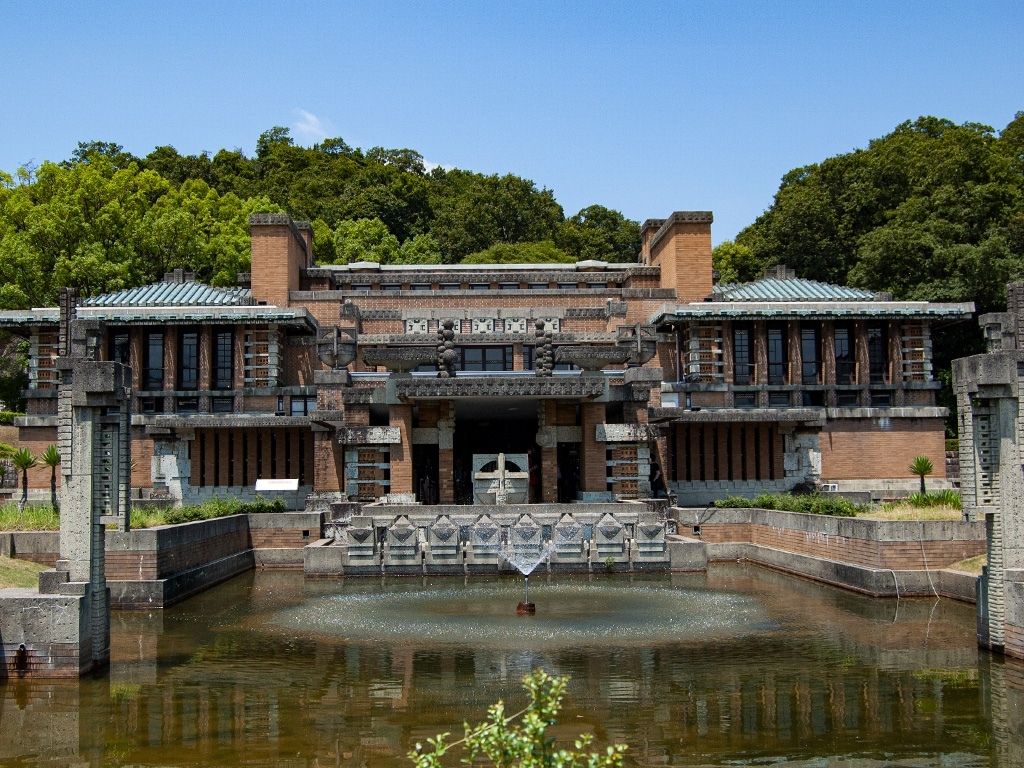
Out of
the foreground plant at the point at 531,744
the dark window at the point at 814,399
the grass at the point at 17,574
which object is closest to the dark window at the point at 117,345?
the grass at the point at 17,574

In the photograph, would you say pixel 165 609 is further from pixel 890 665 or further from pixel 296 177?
pixel 296 177

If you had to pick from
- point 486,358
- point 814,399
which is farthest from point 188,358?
point 814,399

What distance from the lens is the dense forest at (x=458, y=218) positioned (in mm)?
49656

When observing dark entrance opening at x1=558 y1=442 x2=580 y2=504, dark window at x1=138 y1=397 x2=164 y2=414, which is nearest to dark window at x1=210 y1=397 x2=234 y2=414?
dark window at x1=138 y1=397 x2=164 y2=414

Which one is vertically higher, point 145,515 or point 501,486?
point 501,486

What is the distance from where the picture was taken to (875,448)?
40.5 meters

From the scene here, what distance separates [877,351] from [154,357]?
2869cm

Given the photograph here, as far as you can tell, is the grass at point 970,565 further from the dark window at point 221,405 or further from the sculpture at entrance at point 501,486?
the dark window at point 221,405

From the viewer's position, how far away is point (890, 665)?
16141mm

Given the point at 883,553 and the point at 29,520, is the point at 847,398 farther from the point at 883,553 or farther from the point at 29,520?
the point at 29,520

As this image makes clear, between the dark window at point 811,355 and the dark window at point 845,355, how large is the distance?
85cm

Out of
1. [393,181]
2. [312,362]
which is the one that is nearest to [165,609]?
[312,362]

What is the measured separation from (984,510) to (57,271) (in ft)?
143

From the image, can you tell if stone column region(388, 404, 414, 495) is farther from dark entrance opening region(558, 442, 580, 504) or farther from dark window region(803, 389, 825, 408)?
dark window region(803, 389, 825, 408)
